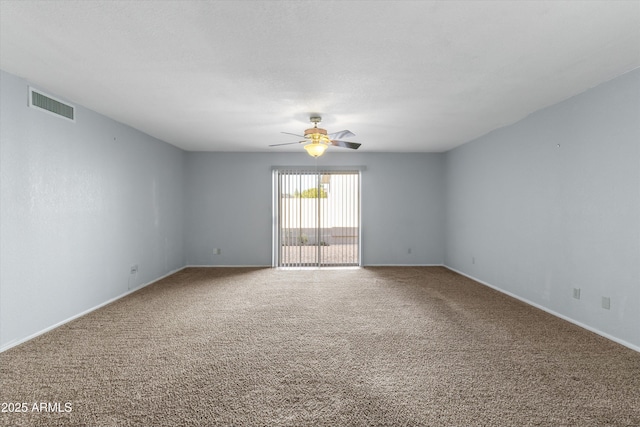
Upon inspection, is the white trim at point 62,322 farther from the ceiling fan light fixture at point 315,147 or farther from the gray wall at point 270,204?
the ceiling fan light fixture at point 315,147

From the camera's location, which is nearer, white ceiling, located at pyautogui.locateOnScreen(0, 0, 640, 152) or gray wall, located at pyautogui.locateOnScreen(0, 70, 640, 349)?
white ceiling, located at pyautogui.locateOnScreen(0, 0, 640, 152)

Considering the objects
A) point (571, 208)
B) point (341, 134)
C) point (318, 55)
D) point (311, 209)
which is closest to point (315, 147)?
point (341, 134)

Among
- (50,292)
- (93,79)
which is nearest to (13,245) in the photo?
(50,292)

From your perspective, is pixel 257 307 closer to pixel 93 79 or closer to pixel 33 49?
pixel 93 79

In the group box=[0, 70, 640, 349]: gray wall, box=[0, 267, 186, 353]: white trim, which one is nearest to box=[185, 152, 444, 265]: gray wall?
box=[0, 70, 640, 349]: gray wall

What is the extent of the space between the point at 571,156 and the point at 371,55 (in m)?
2.73

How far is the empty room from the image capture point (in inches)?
82.0

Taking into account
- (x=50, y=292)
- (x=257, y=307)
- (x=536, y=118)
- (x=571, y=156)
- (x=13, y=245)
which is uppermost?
(x=536, y=118)

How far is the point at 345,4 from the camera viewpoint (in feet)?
6.41

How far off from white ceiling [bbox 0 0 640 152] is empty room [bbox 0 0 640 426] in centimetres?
2

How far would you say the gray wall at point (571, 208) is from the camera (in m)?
2.98

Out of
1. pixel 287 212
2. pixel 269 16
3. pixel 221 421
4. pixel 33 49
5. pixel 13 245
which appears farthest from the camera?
pixel 287 212

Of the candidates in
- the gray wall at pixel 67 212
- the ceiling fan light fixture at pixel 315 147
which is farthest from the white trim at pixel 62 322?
the ceiling fan light fixture at pixel 315 147

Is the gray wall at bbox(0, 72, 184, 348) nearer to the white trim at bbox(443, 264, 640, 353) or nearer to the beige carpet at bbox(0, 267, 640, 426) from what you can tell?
the beige carpet at bbox(0, 267, 640, 426)
